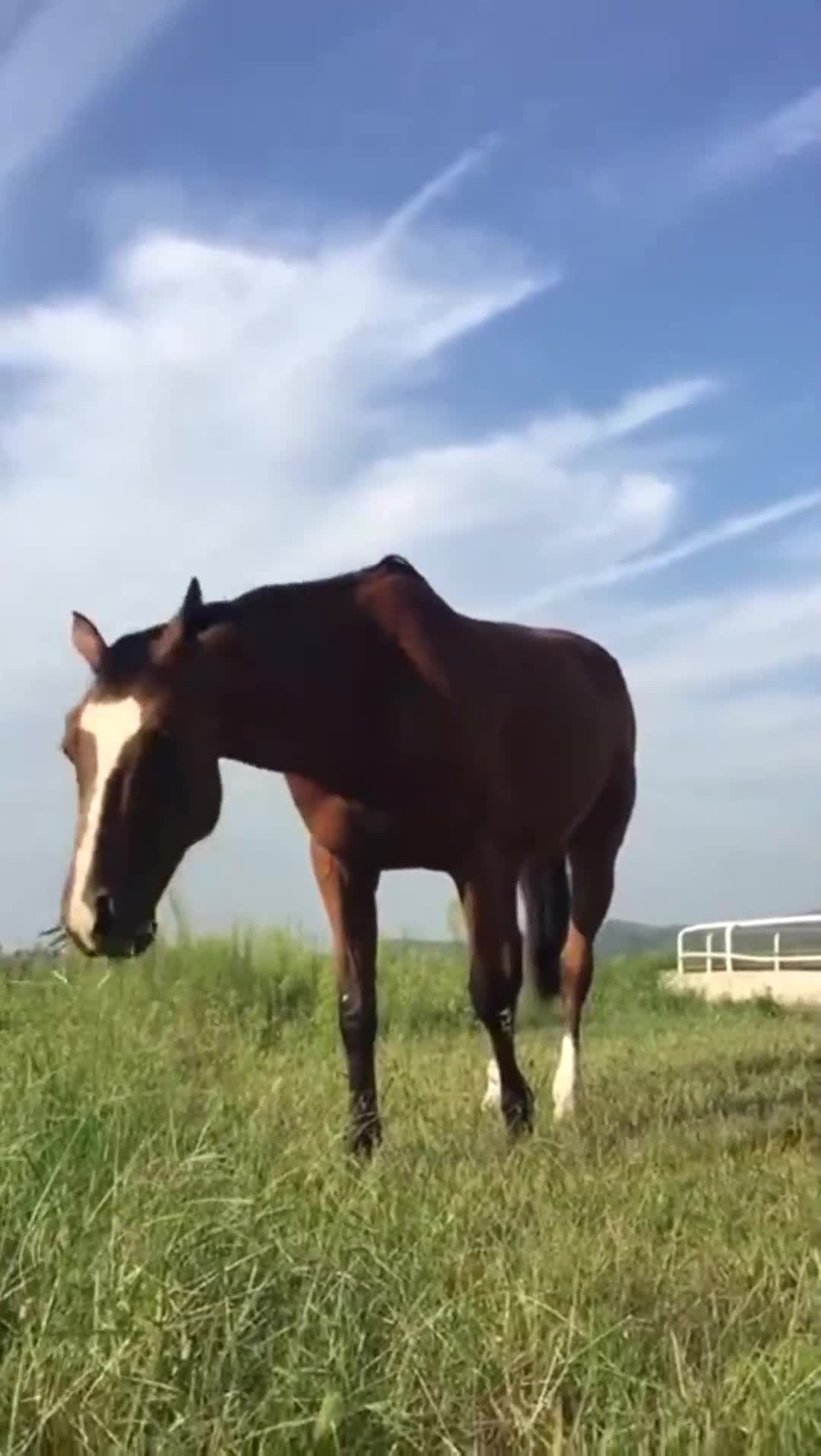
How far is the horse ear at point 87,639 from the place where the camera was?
4809mm

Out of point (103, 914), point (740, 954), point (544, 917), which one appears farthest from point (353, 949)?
point (740, 954)

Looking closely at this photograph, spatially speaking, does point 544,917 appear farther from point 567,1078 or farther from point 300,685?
point 300,685

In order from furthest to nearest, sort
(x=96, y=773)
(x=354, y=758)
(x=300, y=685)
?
(x=354, y=758) < (x=300, y=685) < (x=96, y=773)

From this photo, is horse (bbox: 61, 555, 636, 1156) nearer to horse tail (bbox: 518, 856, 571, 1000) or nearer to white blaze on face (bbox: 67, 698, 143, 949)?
white blaze on face (bbox: 67, 698, 143, 949)

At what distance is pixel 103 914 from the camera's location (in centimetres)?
432

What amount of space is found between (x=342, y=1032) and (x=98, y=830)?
5.32 ft

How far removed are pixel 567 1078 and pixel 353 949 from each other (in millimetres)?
1234

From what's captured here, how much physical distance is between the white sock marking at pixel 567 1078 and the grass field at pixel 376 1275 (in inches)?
29.7

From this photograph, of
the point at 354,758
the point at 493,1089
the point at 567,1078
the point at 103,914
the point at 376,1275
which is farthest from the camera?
the point at 567,1078

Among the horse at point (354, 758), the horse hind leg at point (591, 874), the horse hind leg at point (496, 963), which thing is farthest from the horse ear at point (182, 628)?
the horse hind leg at point (591, 874)

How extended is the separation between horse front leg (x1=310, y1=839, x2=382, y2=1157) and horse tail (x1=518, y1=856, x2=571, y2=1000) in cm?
193

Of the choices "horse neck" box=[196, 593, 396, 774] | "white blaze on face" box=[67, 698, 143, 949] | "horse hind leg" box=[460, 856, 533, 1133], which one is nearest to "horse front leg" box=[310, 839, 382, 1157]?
"horse hind leg" box=[460, 856, 533, 1133]

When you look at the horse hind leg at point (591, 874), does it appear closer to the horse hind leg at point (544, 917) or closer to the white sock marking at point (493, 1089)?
the horse hind leg at point (544, 917)

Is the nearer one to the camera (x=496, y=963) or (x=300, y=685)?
(x=300, y=685)
